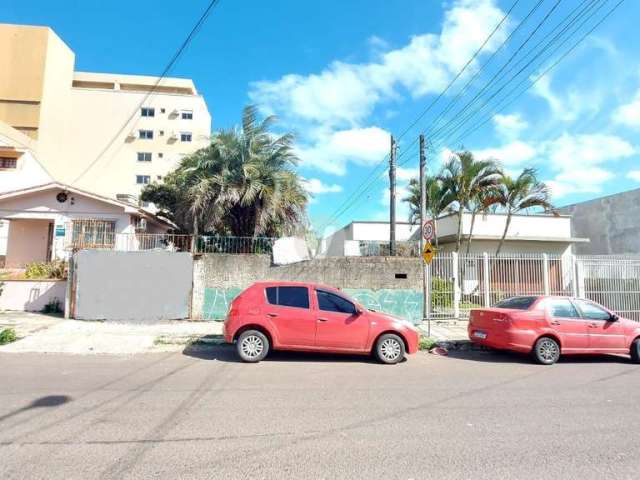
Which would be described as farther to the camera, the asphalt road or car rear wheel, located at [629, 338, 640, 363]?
car rear wheel, located at [629, 338, 640, 363]

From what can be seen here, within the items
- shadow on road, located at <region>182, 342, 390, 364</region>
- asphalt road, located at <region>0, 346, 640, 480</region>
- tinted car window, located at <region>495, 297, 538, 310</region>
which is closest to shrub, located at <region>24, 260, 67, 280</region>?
asphalt road, located at <region>0, 346, 640, 480</region>

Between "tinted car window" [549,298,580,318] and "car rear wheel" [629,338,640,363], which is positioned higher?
"tinted car window" [549,298,580,318]

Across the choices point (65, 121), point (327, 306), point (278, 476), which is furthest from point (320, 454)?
point (65, 121)

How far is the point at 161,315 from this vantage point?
12648mm

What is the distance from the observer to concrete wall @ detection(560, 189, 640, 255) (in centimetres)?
2548

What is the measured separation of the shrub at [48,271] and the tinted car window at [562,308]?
567 inches

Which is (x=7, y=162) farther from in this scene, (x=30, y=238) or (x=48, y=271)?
(x=48, y=271)

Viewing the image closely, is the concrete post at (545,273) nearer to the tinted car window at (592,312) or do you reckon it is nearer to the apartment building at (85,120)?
the tinted car window at (592,312)

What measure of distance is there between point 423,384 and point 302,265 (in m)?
7.03

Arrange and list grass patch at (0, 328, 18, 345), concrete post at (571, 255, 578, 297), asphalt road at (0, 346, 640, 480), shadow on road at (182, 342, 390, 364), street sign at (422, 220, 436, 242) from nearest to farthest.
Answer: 1. asphalt road at (0, 346, 640, 480)
2. shadow on road at (182, 342, 390, 364)
3. grass patch at (0, 328, 18, 345)
4. street sign at (422, 220, 436, 242)
5. concrete post at (571, 255, 578, 297)

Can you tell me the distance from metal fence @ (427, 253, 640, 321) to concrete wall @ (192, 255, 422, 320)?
117cm

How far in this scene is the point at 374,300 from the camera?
13156mm

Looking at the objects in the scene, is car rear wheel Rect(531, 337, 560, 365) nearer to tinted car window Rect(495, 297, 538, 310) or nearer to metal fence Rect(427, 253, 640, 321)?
tinted car window Rect(495, 297, 538, 310)

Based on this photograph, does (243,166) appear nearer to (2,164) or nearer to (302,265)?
(302,265)
